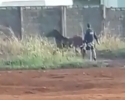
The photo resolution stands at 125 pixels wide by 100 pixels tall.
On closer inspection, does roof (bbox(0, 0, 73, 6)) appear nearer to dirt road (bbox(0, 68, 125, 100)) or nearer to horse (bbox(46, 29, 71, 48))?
horse (bbox(46, 29, 71, 48))

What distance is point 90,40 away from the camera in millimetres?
14781

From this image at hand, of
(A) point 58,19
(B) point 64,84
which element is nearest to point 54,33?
(A) point 58,19

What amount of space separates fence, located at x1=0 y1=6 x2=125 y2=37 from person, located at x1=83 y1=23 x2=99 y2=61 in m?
0.15

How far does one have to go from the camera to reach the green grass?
1445 cm

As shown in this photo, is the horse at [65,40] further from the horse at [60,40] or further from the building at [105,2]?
the building at [105,2]

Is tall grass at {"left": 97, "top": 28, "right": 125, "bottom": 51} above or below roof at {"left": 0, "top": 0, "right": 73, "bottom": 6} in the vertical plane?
below

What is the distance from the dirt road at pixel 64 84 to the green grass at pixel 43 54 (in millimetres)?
304

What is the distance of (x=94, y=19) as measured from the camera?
1501 cm

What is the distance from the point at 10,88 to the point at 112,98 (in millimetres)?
2787

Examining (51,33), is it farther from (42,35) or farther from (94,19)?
(94,19)

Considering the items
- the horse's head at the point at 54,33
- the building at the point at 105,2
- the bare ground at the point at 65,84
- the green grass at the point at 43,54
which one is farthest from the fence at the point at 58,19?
the bare ground at the point at 65,84

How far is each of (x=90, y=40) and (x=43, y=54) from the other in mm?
1488

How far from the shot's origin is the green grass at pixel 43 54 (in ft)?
47.4

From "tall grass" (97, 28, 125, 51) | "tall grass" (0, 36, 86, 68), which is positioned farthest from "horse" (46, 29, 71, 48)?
"tall grass" (97, 28, 125, 51)
